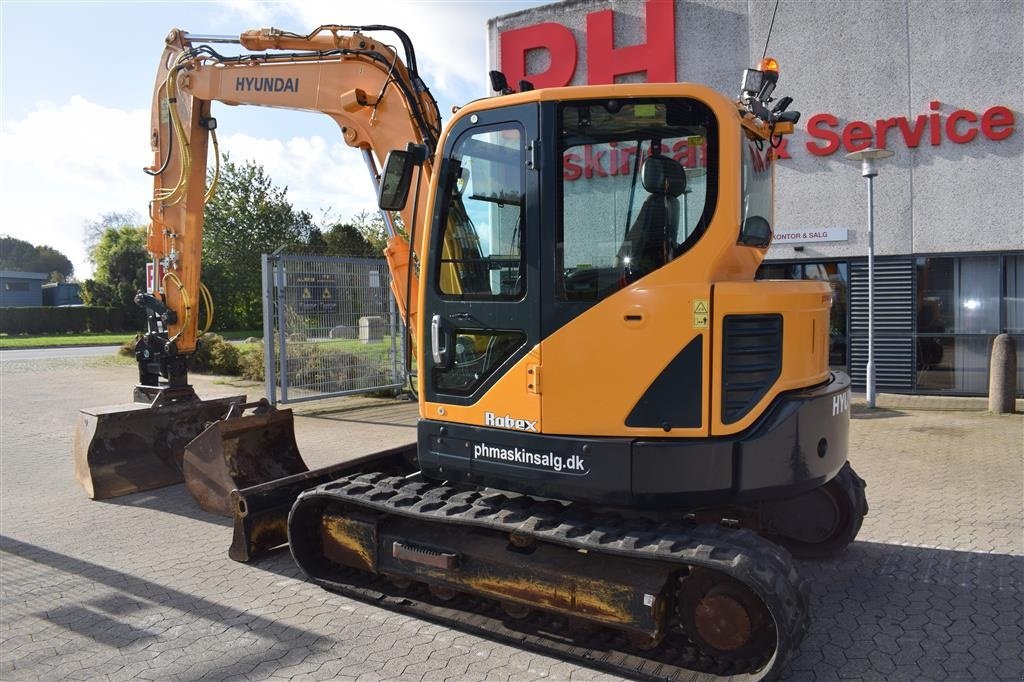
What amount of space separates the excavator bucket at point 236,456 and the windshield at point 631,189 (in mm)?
3549

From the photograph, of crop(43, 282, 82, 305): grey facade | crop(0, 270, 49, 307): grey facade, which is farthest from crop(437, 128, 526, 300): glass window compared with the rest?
crop(43, 282, 82, 305): grey facade

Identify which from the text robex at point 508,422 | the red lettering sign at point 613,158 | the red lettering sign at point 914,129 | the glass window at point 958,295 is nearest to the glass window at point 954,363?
the glass window at point 958,295

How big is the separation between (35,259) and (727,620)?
94.0 metres

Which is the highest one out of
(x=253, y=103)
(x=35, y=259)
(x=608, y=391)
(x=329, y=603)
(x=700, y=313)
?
(x=35, y=259)

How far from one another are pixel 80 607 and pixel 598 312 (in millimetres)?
3569

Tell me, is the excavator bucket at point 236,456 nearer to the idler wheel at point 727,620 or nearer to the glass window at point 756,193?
the idler wheel at point 727,620

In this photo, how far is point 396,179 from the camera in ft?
14.1

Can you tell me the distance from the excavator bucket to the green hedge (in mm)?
37554

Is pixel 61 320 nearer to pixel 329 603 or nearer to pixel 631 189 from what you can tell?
pixel 329 603

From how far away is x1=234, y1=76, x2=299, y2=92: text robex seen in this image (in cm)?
621

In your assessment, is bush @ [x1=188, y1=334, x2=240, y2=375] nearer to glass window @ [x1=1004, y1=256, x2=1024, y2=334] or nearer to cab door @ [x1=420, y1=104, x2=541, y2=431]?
cab door @ [x1=420, y1=104, x2=541, y2=431]

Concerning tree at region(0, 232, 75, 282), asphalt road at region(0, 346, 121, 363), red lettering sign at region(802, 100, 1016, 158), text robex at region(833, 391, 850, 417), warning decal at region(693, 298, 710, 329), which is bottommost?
asphalt road at region(0, 346, 121, 363)

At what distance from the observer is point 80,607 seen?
4.57m

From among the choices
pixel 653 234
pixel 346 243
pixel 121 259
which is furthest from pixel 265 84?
pixel 121 259
